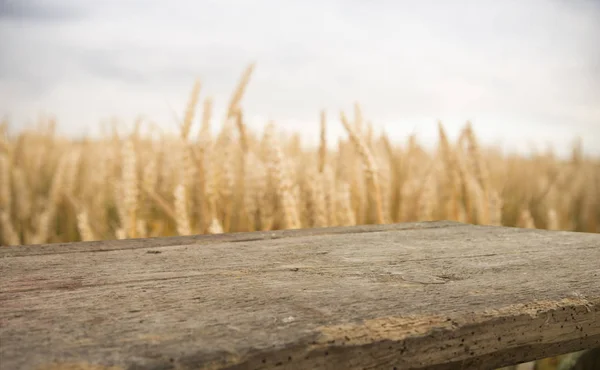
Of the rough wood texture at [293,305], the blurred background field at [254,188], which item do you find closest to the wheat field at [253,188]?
the blurred background field at [254,188]

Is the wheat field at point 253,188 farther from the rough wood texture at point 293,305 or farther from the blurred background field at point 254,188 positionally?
the rough wood texture at point 293,305

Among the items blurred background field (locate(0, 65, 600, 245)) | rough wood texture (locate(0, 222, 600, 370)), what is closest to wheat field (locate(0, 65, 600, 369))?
blurred background field (locate(0, 65, 600, 245))

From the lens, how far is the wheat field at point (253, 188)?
122 cm

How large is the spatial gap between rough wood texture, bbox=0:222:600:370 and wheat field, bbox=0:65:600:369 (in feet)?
1.36

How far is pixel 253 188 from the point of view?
1225mm

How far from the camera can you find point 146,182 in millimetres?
1355

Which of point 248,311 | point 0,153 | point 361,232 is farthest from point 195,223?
point 0,153

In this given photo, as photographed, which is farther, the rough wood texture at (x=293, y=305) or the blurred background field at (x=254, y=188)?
the blurred background field at (x=254, y=188)

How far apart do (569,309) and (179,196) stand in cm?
76

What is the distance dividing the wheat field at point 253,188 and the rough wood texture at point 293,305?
1.36ft

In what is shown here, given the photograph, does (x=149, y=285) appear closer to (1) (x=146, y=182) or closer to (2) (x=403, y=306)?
(2) (x=403, y=306)

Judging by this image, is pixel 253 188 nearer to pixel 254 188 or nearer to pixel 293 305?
pixel 254 188

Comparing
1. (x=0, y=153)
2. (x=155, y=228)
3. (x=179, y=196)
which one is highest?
(x=0, y=153)

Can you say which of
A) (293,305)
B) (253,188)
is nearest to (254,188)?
(253,188)
